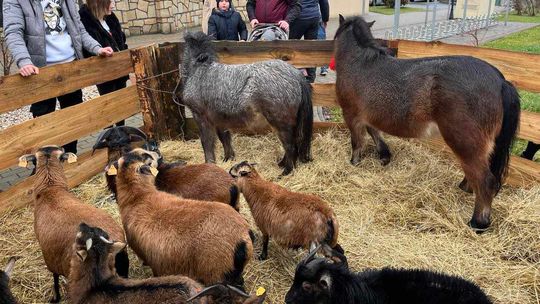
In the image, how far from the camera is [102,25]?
612 cm

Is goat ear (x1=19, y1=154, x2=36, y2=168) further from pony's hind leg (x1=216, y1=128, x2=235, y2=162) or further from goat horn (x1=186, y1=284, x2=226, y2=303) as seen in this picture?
pony's hind leg (x1=216, y1=128, x2=235, y2=162)

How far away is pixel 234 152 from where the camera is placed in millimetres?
6309

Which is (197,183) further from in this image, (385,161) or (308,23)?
(308,23)

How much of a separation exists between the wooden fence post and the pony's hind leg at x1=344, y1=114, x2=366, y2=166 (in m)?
2.66

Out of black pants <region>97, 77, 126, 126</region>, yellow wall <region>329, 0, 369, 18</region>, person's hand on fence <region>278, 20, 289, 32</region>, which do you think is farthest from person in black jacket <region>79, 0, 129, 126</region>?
yellow wall <region>329, 0, 369, 18</region>

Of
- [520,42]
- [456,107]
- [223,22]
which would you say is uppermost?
[223,22]

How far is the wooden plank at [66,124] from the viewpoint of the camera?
14.8 ft

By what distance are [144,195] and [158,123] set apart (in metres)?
3.24

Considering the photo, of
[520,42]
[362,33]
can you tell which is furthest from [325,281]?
[520,42]

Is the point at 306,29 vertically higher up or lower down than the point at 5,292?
higher up

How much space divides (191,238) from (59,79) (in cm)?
310

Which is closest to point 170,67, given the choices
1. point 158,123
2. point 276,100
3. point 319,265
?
point 158,123

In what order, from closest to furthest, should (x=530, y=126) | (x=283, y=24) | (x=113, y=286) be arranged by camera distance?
1. (x=113, y=286)
2. (x=530, y=126)
3. (x=283, y=24)

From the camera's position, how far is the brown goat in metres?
2.49
